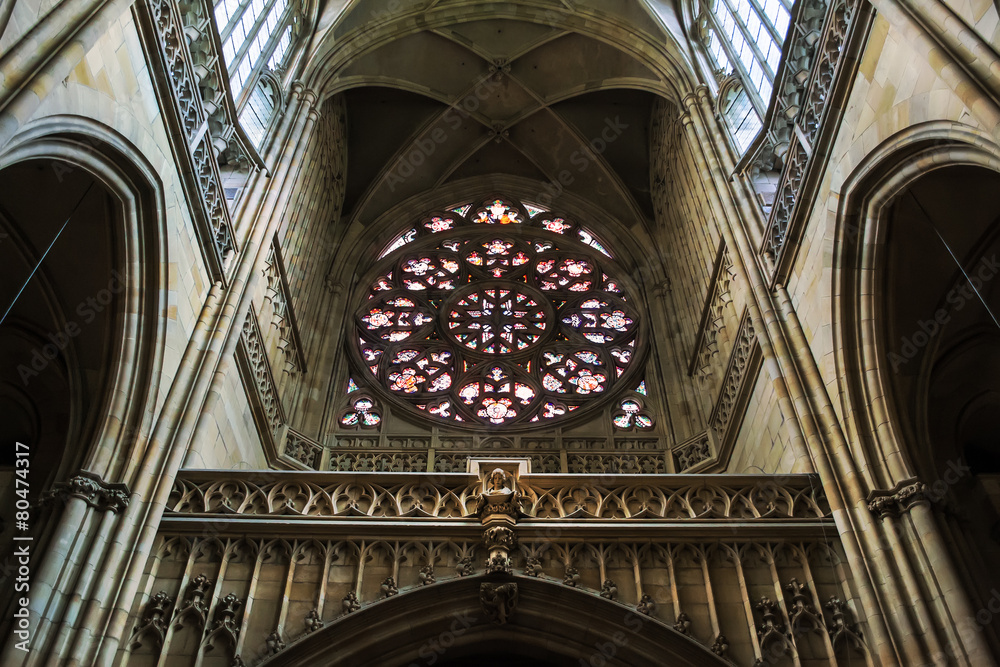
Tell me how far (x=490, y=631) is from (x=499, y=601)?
0.83 ft

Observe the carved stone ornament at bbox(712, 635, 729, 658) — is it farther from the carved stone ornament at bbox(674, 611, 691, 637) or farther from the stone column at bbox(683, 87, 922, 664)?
the stone column at bbox(683, 87, 922, 664)

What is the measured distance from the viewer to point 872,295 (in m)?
7.23

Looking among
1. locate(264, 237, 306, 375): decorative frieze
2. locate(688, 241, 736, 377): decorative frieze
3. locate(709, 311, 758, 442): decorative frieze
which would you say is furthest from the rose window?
locate(709, 311, 758, 442): decorative frieze

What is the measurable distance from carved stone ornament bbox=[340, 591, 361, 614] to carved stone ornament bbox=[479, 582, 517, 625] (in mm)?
965

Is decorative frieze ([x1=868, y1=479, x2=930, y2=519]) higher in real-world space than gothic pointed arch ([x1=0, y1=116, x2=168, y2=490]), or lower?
lower

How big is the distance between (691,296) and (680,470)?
9.07 ft

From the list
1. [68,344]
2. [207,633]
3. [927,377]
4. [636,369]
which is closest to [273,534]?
[207,633]

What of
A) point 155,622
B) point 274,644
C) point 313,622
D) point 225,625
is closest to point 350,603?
point 313,622

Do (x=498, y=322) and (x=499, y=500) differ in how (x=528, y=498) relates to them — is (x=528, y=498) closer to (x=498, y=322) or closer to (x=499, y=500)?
(x=499, y=500)

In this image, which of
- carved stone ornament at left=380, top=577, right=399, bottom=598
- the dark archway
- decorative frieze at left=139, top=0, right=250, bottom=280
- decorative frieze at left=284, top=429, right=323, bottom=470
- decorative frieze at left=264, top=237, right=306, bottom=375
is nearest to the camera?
the dark archway

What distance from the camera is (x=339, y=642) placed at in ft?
21.1

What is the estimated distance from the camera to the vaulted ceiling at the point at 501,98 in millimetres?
13984

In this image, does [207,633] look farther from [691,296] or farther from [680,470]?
[691,296]

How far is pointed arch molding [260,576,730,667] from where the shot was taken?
6.43 metres
